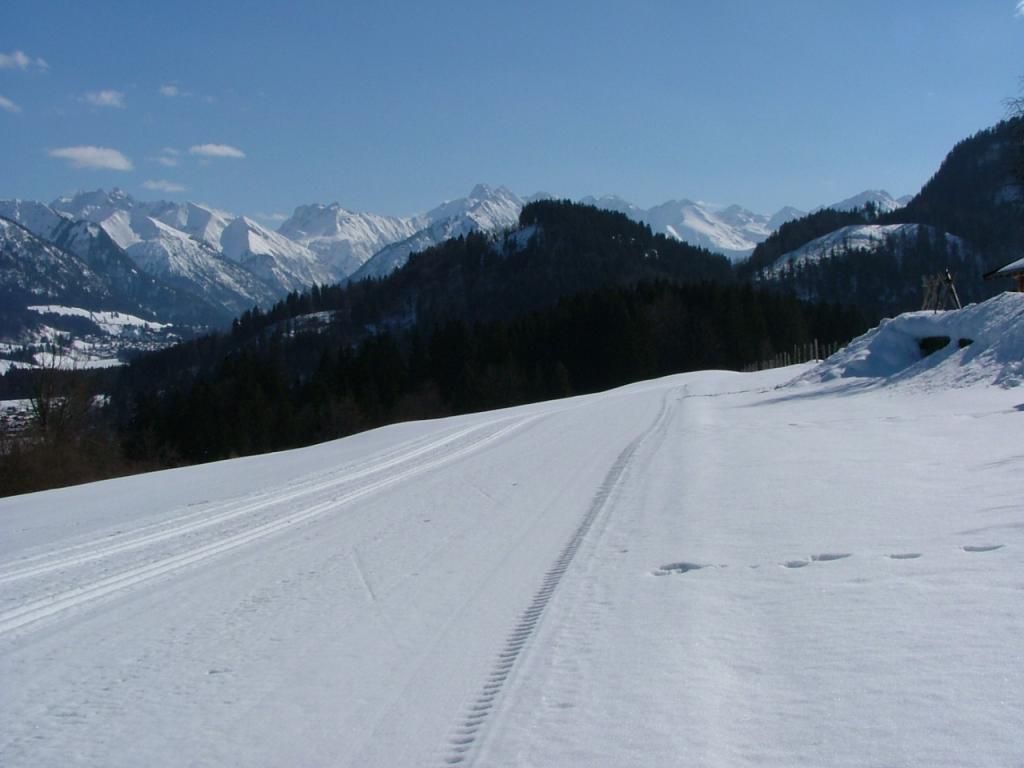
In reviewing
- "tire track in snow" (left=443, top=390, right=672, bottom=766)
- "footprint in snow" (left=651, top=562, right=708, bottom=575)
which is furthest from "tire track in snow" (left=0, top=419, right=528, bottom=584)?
"footprint in snow" (left=651, top=562, right=708, bottom=575)

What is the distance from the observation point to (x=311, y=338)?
549 ft

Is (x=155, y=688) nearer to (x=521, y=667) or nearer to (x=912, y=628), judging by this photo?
(x=521, y=667)

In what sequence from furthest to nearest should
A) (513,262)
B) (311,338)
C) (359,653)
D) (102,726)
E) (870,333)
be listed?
(513,262)
(311,338)
(870,333)
(359,653)
(102,726)

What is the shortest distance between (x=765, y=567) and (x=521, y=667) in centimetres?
276

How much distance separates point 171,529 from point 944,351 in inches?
798

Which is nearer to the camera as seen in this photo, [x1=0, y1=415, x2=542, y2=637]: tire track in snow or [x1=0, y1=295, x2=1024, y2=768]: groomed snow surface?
[x1=0, y1=295, x2=1024, y2=768]: groomed snow surface

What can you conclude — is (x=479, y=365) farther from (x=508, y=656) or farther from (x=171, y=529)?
(x=508, y=656)

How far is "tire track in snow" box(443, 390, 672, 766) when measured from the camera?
4324 millimetres

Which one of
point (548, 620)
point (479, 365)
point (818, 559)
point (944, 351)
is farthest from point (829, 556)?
point (479, 365)

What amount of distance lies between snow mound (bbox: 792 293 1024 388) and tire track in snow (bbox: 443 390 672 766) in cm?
1357

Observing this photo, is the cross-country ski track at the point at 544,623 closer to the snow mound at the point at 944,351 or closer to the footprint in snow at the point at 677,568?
the footprint in snow at the point at 677,568

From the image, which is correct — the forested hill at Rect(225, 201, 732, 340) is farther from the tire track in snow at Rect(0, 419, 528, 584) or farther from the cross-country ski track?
the cross-country ski track

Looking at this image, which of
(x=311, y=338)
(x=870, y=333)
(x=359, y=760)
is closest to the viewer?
(x=359, y=760)

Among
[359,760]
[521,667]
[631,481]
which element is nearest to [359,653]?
[521,667]
